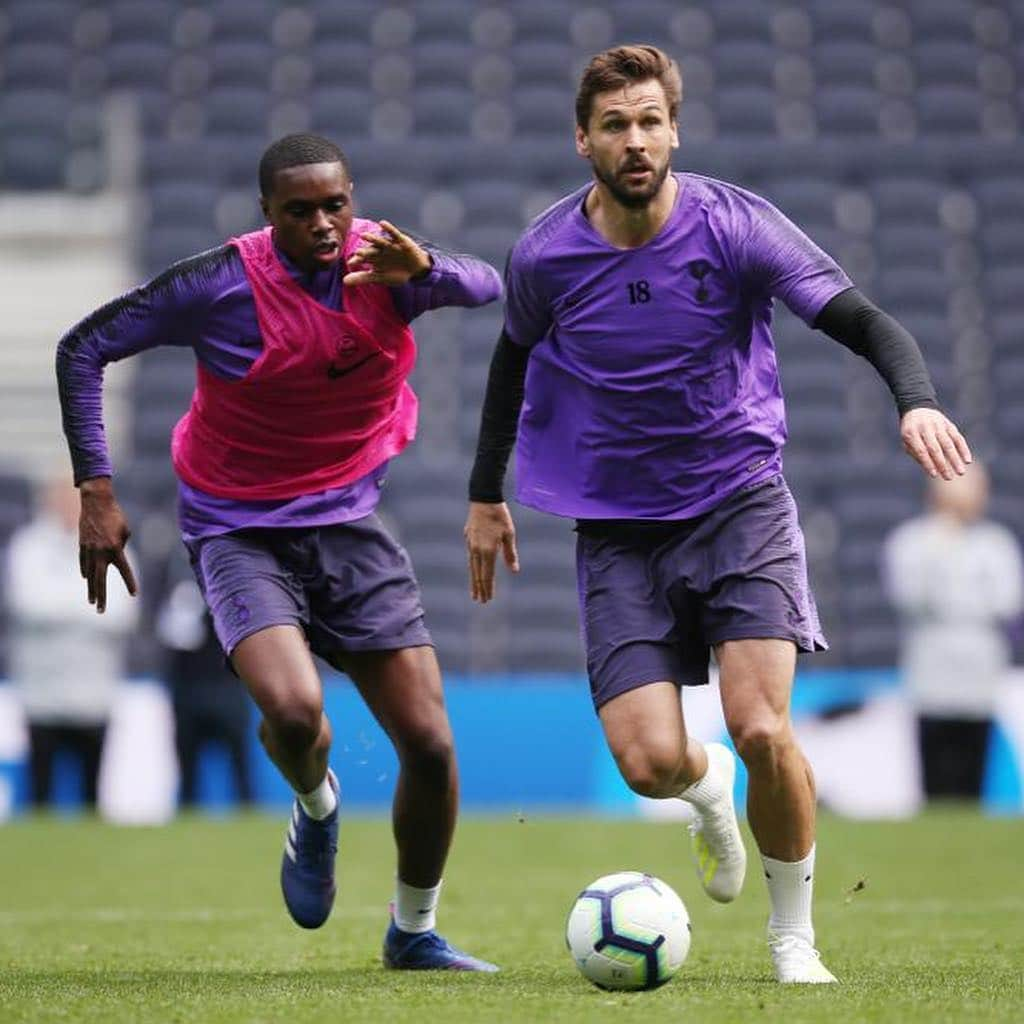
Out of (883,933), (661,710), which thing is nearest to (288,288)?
(661,710)

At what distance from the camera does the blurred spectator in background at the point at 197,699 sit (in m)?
13.0

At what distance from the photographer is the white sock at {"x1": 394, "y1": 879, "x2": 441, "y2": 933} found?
20.3ft

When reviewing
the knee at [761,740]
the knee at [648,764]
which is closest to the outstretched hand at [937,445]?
the knee at [761,740]

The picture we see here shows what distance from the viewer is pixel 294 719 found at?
5.79 meters

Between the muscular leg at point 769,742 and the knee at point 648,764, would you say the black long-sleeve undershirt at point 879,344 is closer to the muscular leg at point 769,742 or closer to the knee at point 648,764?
the muscular leg at point 769,742

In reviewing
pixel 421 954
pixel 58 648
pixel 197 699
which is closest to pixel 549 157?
pixel 197 699

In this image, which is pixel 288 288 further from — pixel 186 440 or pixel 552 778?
pixel 552 778

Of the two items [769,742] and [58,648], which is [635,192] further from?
[58,648]

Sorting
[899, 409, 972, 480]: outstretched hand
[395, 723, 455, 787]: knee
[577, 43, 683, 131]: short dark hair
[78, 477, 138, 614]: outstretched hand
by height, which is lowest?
[395, 723, 455, 787]: knee

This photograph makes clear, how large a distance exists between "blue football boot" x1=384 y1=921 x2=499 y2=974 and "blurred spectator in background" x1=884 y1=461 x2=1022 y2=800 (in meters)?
7.23

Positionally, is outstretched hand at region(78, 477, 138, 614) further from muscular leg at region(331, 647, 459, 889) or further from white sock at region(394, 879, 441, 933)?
white sock at region(394, 879, 441, 933)

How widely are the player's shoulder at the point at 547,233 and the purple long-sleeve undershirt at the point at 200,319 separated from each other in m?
0.24

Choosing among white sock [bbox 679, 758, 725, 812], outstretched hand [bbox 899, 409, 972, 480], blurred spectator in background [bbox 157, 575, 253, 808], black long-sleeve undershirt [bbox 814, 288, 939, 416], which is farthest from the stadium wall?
outstretched hand [bbox 899, 409, 972, 480]

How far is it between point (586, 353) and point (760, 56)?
556 inches
